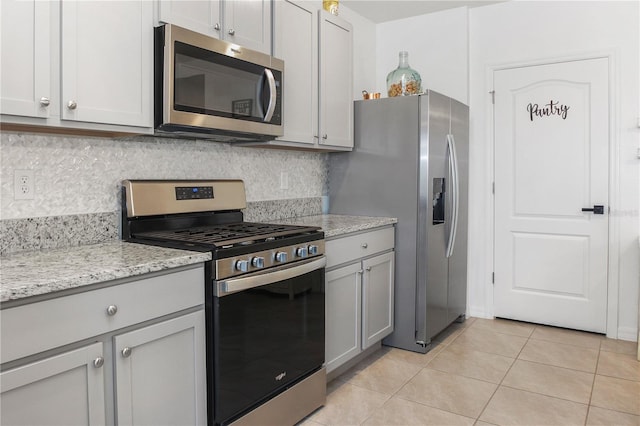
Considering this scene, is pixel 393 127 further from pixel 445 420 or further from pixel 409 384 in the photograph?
pixel 445 420

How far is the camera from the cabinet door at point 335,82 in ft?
9.92

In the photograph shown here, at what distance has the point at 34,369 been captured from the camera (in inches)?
50.6

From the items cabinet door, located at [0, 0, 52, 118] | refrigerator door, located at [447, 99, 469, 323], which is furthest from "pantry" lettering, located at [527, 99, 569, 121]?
cabinet door, located at [0, 0, 52, 118]

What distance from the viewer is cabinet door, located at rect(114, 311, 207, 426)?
1.52 m

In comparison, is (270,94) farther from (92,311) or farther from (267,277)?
(92,311)

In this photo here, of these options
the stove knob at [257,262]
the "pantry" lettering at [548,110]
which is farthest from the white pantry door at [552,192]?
the stove knob at [257,262]

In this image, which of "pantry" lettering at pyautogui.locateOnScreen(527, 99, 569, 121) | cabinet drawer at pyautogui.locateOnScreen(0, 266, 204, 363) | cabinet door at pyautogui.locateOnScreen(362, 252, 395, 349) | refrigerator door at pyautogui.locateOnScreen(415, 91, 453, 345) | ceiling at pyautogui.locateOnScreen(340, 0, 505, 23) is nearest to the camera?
cabinet drawer at pyautogui.locateOnScreen(0, 266, 204, 363)

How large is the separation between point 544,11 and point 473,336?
249cm

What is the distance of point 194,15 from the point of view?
6.84ft

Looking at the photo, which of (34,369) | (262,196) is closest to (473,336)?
(262,196)

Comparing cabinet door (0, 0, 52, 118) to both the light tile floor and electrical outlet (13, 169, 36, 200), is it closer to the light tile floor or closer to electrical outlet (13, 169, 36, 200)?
electrical outlet (13, 169, 36, 200)

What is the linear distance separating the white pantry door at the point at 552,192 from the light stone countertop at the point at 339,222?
1.24 meters

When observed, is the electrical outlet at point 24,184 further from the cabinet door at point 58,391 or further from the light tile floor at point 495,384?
the light tile floor at point 495,384

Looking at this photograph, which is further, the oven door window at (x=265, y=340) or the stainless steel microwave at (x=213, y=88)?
the stainless steel microwave at (x=213, y=88)
